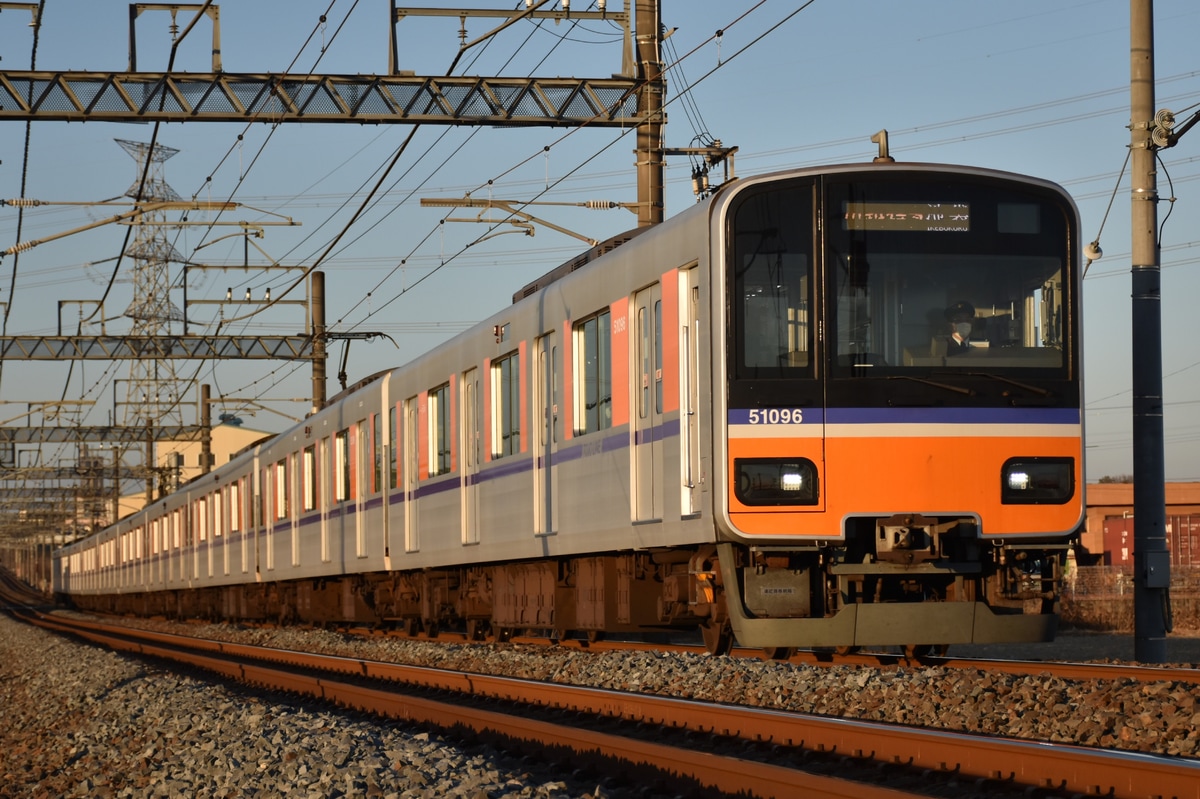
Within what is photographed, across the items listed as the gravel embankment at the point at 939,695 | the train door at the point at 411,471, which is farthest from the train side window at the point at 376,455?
the gravel embankment at the point at 939,695

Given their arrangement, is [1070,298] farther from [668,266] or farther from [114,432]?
[114,432]

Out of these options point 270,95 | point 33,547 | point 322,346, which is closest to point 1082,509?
point 270,95

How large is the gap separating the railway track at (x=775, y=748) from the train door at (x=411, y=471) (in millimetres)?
6370

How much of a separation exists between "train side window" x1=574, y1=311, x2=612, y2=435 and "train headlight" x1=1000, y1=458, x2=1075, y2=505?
3174 millimetres

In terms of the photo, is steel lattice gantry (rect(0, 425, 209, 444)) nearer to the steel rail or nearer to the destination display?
the steel rail

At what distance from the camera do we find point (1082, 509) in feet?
33.9

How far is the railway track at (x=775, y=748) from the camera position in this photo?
18.5 feet

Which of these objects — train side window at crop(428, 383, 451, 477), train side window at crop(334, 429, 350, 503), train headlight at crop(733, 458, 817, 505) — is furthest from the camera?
train side window at crop(334, 429, 350, 503)

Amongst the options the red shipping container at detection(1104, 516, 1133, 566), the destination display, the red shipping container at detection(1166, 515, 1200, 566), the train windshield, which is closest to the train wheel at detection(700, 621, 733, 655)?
the train windshield

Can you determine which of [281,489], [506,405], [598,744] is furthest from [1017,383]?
[281,489]

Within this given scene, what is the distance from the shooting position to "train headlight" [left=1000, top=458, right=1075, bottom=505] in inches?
398

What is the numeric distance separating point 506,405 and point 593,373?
2.46 m

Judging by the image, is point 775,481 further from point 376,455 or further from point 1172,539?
point 1172,539

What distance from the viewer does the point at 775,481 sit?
9.90m
